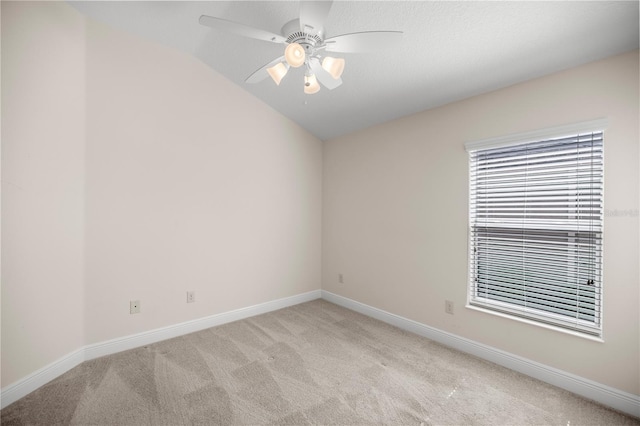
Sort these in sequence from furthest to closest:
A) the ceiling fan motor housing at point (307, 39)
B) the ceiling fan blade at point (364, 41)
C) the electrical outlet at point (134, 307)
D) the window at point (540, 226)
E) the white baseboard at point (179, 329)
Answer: the electrical outlet at point (134, 307)
the white baseboard at point (179, 329)
the window at point (540, 226)
the ceiling fan motor housing at point (307, 39)
the ceiling fan blade at point (364, 41)

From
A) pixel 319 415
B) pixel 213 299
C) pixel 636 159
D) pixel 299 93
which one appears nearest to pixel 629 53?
pixel 636 159

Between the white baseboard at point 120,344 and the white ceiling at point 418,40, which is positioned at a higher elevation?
the white ceiling at point 418,40

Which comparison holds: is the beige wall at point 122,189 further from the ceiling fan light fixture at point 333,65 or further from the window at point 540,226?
the window at point 540,226

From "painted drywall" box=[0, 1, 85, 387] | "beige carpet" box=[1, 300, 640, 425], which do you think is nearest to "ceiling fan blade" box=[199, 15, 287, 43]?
"painted drywall" box=[0, 1, 85, 387]

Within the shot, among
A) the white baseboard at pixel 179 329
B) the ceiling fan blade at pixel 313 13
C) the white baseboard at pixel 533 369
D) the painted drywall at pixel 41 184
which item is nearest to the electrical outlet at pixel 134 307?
the white baseboard at pixel 179 329

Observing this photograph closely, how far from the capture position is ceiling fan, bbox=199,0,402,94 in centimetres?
137

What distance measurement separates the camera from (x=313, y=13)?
1341 mm

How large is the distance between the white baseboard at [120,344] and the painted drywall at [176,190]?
0.20 feet

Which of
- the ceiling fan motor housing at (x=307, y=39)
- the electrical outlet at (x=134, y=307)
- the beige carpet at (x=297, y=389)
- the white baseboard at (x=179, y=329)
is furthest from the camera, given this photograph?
the electrical outlet at (x=134, y=307)

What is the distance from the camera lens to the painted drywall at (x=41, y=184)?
1708 millimetres

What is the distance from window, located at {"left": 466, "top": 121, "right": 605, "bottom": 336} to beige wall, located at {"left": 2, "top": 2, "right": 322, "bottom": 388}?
224cm

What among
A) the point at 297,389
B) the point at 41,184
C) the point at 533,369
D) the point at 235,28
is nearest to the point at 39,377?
the point at 41,184

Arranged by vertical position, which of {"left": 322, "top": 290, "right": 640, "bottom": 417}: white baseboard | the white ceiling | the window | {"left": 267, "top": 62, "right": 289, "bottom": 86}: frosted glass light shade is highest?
the white ceiling

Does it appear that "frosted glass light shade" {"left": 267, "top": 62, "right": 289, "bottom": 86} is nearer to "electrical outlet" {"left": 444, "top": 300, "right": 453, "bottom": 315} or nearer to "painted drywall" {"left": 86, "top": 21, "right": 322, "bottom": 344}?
"painted drywall" {"left": 86, "top": 21, "right": 322, "bottom": 344}
